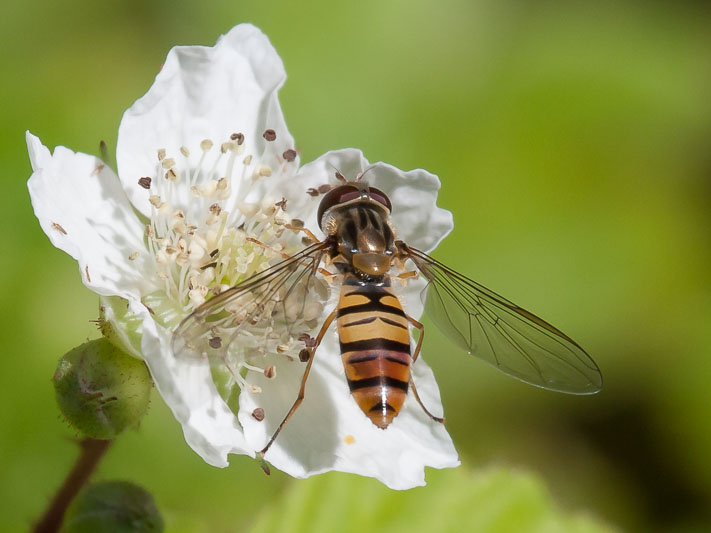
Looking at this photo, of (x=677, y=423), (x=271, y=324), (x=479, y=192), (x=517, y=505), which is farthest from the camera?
(x=479, y=192)

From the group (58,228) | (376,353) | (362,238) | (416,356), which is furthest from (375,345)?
(58,228)

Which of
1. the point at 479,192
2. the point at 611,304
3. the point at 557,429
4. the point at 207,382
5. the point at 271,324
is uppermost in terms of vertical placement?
the point at 271,324

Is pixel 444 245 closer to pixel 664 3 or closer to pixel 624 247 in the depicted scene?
pixel 624 247

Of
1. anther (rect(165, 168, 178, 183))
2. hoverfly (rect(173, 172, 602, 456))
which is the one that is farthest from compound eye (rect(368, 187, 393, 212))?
anther (rect(165, 168, 178, 183))

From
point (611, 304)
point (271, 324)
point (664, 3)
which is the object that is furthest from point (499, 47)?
point (271, 324)

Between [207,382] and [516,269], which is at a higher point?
[207,382]

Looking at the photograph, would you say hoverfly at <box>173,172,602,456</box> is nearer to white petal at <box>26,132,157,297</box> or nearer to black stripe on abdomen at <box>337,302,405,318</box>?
black stripe on abdomen at <box>337,302,405,318</box>
